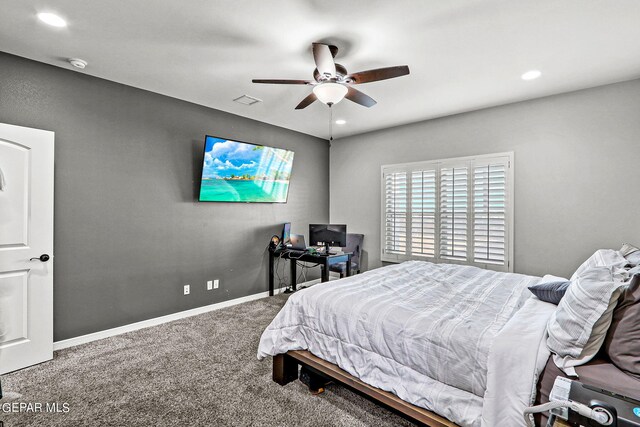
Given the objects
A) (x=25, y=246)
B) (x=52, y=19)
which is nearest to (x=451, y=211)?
(x=52, y=19)

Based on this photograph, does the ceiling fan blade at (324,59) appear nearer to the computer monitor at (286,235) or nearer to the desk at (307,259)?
the desk at (307,259)

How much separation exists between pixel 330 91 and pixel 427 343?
208 centimetres

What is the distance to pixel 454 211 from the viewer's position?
14.1 ft

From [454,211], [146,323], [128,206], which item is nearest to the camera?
[128,206]

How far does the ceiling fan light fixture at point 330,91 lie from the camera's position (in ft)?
8.57

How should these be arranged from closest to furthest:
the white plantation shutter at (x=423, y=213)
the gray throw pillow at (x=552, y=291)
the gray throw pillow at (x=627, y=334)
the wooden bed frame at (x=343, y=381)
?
the gray throw pillow at (x=627, y=334)
the wooden bed frame at (x=343, y=381)
the gray throw pillow at (x=552, y=291)
the white plantation shutter at (x=423, y=213)

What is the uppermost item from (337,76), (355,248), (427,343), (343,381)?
(337,76)

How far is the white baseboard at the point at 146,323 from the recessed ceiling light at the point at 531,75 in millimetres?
4329

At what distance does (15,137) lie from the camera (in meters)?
2.63

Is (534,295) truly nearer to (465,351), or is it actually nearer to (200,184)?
(465,351)

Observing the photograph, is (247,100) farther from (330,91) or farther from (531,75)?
(531,75)

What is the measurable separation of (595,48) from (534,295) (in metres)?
2.17

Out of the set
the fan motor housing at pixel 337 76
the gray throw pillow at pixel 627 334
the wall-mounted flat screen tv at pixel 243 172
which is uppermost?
the fan motor housing at pixel 337 76

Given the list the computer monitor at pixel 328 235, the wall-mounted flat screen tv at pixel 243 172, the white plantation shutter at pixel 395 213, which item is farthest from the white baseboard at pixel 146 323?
the white plantation shutter at pixel 395 213
